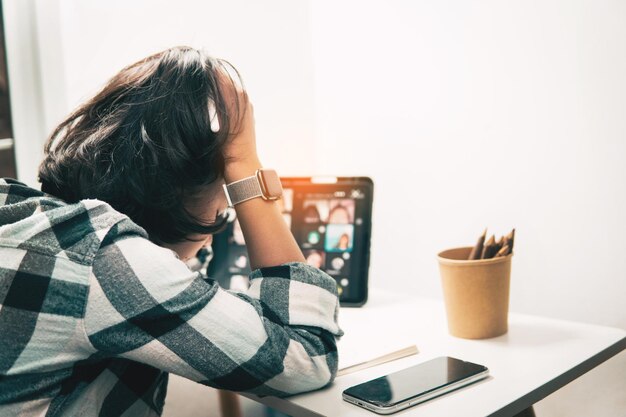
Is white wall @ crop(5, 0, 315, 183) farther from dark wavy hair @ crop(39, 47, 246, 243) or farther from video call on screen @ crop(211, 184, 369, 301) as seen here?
dark wavy hair @ crop(39, 47, 246, 243)

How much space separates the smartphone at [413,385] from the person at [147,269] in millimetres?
55

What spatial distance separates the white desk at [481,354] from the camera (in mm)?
714

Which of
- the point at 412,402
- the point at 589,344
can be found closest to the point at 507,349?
the point at 589,344

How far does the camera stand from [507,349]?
898mm

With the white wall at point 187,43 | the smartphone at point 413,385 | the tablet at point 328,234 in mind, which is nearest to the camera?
the smartphone at point 413,385

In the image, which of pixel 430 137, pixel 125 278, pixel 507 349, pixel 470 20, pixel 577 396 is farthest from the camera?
pixel 430 137

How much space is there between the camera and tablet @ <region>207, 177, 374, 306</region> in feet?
4.03

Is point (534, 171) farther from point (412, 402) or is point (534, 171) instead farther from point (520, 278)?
point (412, 402)

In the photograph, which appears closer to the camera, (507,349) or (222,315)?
(222,315)

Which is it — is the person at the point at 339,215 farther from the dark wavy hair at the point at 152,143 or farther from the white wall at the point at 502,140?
the dark wavy hair at the point at 152,143

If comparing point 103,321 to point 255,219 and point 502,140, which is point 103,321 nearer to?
point 255,219

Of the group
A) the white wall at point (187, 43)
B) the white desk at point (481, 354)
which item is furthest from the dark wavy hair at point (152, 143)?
the white wall at point (187, 43)

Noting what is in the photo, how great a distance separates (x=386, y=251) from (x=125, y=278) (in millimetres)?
964

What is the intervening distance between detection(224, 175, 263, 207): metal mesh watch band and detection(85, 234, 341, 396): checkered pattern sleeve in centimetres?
15
